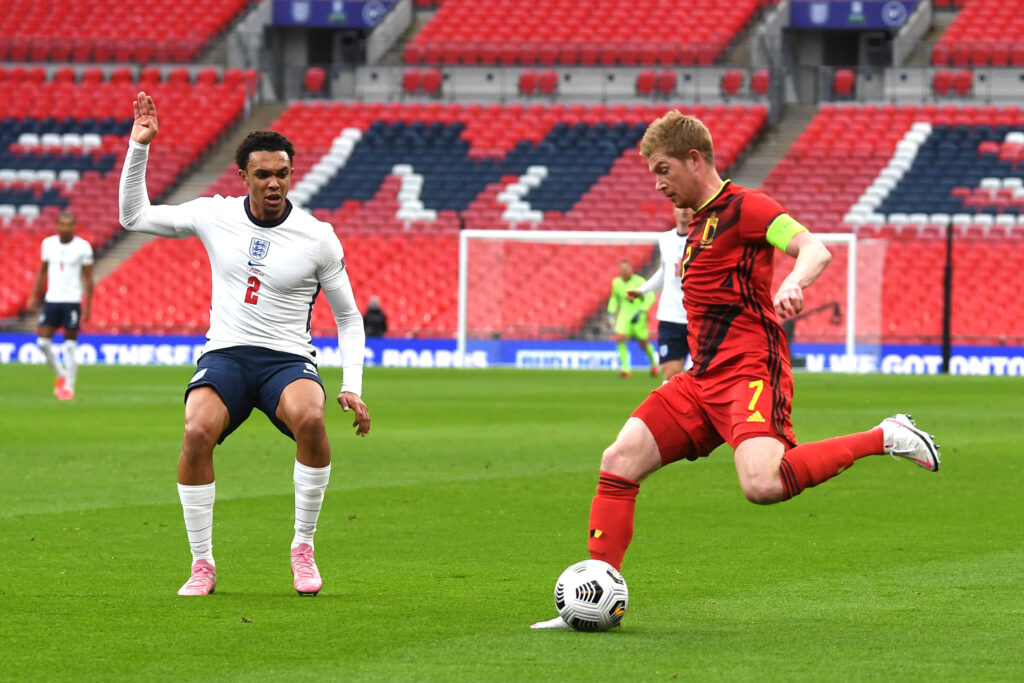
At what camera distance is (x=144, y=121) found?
750cm

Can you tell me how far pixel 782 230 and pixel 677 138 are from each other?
534 mm

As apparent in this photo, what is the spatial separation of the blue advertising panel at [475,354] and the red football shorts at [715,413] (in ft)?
84.7

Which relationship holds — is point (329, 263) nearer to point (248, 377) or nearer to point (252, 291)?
point (252, 291)

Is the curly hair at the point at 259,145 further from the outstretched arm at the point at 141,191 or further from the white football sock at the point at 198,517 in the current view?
the white football sock at the point at 198,517

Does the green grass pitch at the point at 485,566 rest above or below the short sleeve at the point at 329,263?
below

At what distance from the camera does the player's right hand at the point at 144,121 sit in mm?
7434

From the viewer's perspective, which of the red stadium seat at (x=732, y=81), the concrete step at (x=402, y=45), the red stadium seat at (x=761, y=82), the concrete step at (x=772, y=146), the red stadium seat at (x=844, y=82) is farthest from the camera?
the concrete step at (x=402, y=45)

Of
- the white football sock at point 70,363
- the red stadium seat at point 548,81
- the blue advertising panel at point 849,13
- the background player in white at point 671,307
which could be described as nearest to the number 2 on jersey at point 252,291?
the background player in white at point 671,307

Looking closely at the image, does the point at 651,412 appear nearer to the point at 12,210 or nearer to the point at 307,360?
the point at 307,360

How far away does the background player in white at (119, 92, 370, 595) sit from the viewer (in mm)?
7496

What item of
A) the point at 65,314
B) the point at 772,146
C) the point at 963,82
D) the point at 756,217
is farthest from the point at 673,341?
the point at 963,82

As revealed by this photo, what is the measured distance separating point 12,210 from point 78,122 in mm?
4317

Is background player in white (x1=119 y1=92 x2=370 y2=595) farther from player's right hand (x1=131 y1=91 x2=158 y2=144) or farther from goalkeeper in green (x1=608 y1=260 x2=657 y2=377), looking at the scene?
goalkeeper in green (x1=608 y1=260 x2=657 y2=377)

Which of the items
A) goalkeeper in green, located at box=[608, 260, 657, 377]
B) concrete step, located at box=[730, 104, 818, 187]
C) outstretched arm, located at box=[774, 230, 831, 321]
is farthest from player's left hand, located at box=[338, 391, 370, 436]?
concrete step, located at box=[730, 104, 818, 187]
